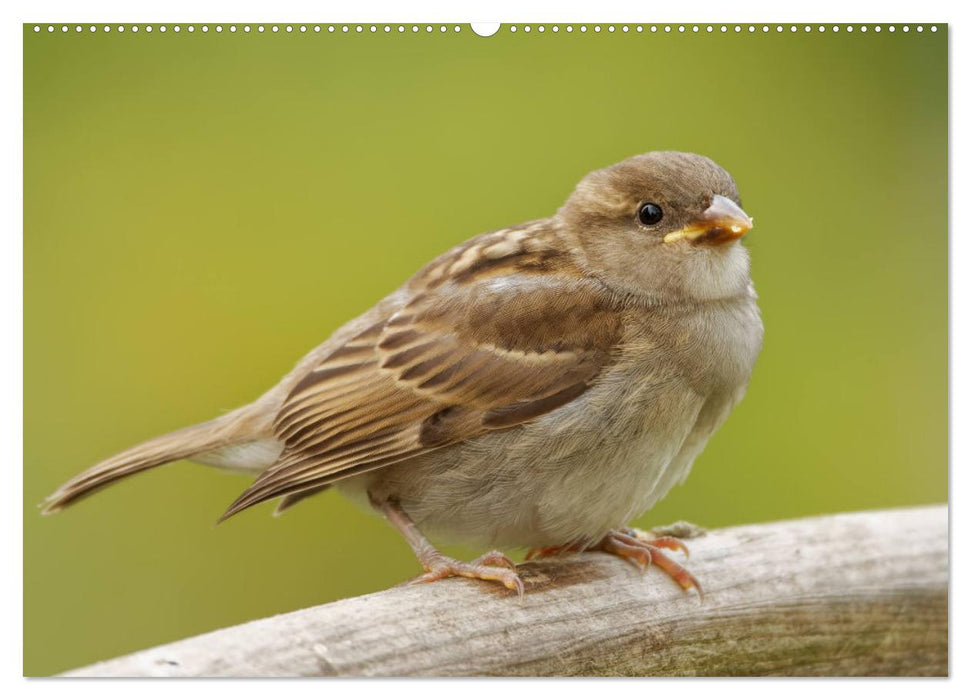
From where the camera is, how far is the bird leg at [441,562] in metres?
3.98

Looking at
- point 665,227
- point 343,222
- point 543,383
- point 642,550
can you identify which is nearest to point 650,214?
point 665,227

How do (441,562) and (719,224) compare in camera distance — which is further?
(441,562)

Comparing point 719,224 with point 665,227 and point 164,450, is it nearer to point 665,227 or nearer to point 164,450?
point 665,227

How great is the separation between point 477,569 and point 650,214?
1.11 m

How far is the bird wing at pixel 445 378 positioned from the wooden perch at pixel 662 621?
1.38 feet

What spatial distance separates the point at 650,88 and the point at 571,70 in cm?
24

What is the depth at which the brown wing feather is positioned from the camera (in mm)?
3928

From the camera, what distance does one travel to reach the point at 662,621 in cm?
410

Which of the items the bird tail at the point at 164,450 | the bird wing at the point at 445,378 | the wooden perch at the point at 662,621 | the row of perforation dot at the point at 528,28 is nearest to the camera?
the wooden perch at the point at 662,621

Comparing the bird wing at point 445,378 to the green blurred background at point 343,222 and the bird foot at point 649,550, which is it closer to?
the green blurred background at point 343,222

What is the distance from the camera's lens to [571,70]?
4.14 meters

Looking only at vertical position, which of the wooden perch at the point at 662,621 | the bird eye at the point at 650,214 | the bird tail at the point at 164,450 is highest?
the bird eye at the point at 650,214

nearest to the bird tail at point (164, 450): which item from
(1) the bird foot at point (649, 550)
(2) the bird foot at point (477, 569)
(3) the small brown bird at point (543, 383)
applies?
(3) the small brown bird at point (543, 383)

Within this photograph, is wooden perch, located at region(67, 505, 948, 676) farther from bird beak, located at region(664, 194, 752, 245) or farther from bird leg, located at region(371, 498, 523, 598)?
bird beak, located at region(664, 194, 752, 245)
